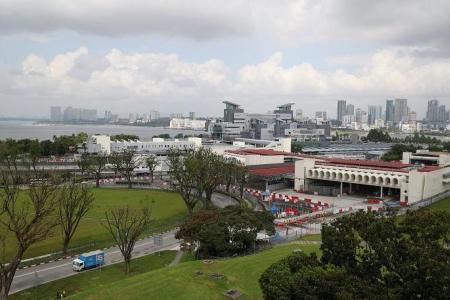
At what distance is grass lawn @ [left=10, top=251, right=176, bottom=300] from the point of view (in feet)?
78.0

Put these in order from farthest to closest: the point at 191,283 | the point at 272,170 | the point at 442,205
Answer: the point at 272,170
the point at 442,205
the point at 191,283

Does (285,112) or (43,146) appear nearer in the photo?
(43,146)

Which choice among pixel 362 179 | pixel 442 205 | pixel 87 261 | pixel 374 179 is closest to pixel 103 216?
pixel 87 261

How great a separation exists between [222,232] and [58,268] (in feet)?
36.1

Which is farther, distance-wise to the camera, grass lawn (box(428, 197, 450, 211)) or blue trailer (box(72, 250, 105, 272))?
grass lawn (box(428, 197, 450, 211))

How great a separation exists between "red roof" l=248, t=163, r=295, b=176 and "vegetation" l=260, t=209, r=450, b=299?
41499 millimetres

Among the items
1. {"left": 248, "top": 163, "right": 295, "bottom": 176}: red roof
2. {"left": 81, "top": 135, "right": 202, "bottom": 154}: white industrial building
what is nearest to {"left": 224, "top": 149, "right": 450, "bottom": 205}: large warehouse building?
{"left": 248, "top": 163, "right": 295, "bottom": 176}: red roof

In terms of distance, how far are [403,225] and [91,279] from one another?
17.8m

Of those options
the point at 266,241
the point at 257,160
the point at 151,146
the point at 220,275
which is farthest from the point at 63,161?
the point at 220,275

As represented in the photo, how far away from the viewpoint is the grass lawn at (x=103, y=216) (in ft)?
107

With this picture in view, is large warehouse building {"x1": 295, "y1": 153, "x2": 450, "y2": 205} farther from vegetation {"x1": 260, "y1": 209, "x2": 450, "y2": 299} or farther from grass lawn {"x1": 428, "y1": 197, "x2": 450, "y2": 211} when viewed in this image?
vegetation {"x1": 260, "y1": 209, "x2": 450, "y2": 299}

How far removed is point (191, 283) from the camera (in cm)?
2270

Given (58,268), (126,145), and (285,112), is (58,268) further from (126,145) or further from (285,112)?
(285,112)

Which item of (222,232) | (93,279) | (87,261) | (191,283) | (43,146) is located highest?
(43,146)
